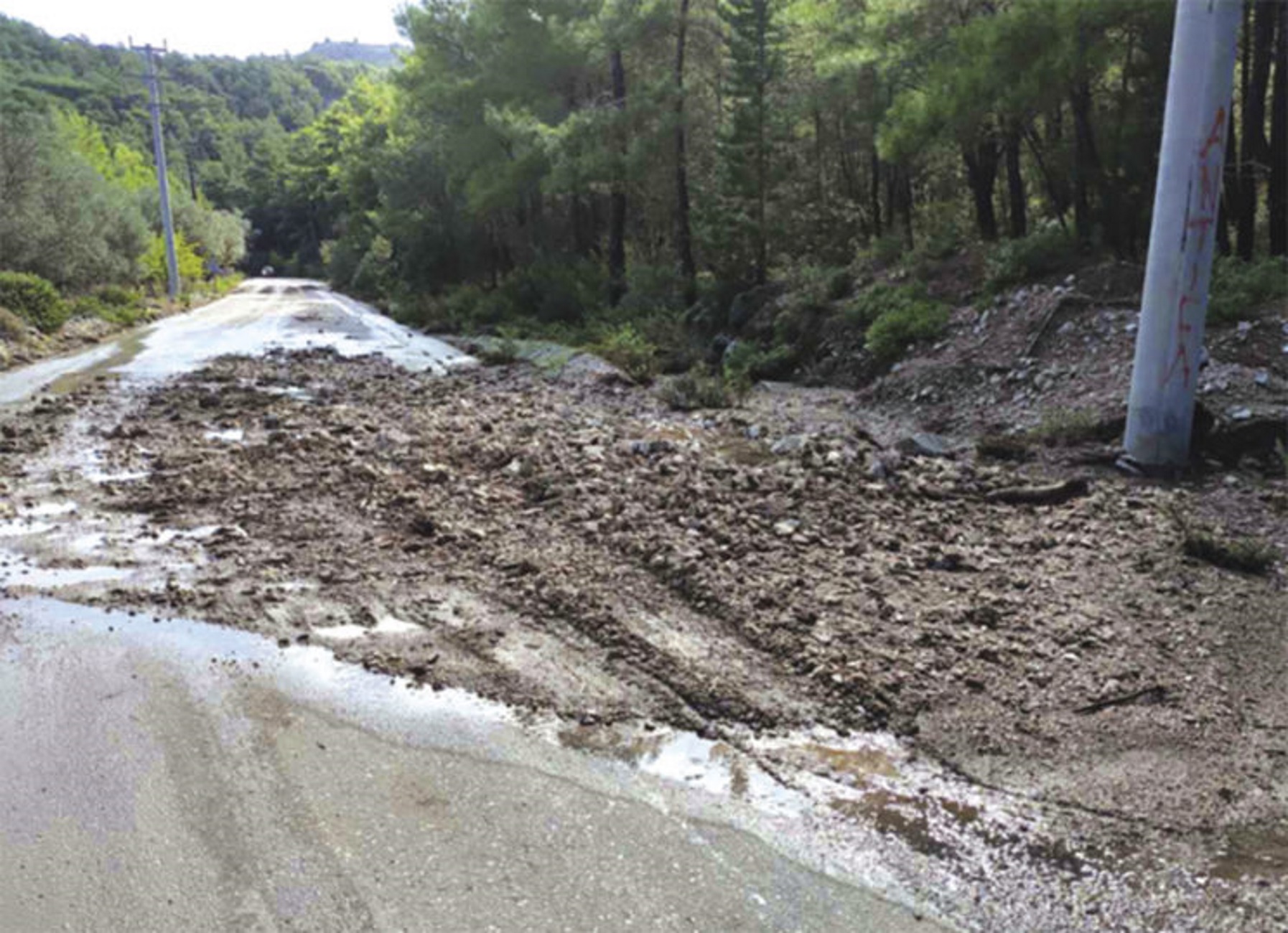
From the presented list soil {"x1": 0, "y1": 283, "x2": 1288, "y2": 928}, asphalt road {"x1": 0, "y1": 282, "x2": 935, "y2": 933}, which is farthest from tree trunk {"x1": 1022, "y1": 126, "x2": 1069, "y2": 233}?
asphalt road {"x1": 0, "y1": 282, "x2": 935, "y2": 933}

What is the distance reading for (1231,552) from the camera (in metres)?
5.59

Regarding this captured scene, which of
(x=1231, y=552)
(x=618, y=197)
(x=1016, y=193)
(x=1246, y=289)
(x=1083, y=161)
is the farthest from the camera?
(x=618, y=197)

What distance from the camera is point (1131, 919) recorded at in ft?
9.62

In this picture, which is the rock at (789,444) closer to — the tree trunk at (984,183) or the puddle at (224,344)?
the puddle at (224,344)

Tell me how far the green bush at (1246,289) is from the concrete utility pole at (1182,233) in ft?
12.2

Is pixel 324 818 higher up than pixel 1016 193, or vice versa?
pixel 1016 193

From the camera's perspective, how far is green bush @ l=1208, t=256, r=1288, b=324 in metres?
10.5

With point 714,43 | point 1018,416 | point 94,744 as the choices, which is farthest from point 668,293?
point 94,744

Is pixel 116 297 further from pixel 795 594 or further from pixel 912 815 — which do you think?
pixel 912 815

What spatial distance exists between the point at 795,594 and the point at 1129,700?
1.75 meters

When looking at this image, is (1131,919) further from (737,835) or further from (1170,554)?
(1170,554)

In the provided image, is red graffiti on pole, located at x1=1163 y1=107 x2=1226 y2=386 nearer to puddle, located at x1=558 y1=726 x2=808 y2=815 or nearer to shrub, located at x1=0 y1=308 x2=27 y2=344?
puddle, located at x1=558 y1=726 x2=808 y2=815

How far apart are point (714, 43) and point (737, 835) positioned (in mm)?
22560

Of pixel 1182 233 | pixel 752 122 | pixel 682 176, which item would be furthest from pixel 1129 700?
pixel 682 176
